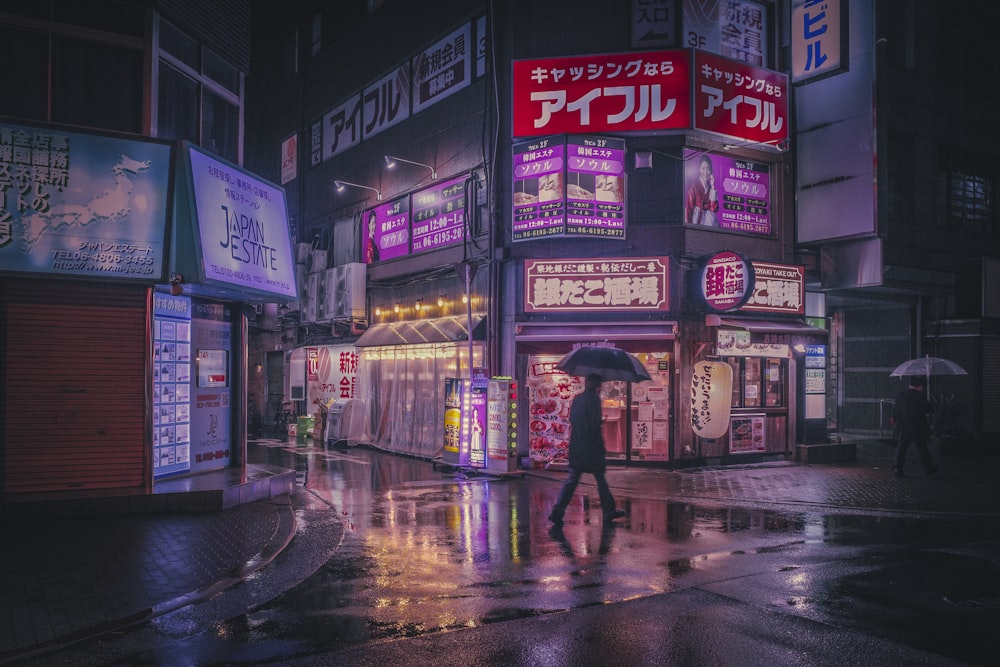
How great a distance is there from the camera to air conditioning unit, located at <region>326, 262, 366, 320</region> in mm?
23281

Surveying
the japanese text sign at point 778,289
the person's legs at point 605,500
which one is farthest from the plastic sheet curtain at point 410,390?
the person's legs at point 605,500

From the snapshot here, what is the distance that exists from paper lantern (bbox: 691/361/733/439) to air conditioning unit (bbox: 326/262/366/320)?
37.5ft

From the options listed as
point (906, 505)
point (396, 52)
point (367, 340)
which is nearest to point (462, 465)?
point (367, 340)

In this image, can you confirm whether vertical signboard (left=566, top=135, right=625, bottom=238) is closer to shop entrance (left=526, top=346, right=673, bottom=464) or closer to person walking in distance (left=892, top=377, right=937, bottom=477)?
shop entrance (left=526, top=346, right=673, bottom=464)

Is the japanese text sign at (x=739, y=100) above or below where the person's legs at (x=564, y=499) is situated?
above

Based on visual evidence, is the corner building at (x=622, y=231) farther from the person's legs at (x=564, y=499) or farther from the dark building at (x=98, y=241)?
the dark building at (x=98, y=241)

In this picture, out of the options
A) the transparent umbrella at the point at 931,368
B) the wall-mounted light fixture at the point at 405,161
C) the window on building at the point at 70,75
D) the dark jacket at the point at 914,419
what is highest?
the wall-mounted light fixture at the point at 405,161

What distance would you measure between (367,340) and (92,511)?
11.8 meters

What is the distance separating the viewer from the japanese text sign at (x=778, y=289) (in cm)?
1756

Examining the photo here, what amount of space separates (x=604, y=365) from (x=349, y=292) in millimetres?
13329

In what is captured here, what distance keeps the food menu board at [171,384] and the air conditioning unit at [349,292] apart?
10.3 m

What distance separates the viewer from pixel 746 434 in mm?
17828

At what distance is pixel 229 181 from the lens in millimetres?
12523

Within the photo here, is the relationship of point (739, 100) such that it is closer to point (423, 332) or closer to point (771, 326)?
point (771, 326)
